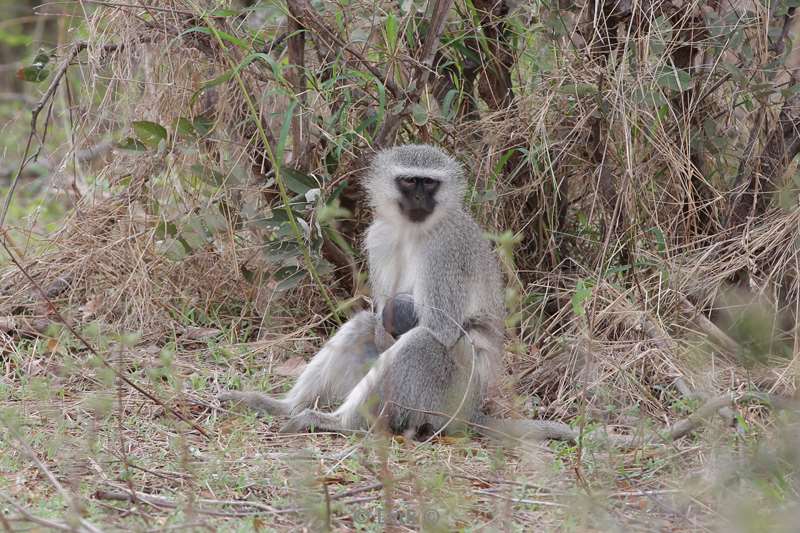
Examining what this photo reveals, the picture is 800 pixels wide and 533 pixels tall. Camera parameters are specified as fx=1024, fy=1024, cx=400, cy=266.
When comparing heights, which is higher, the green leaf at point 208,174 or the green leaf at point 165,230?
the green leaf at point 208,174

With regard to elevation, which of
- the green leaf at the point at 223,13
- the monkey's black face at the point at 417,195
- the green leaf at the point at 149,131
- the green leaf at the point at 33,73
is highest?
the green leaf at the point at 223,13

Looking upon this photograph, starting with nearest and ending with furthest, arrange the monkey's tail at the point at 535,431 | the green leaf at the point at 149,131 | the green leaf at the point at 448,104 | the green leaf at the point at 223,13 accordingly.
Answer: the monkey's tail at the point at 535,431, the green leaf at the point at 223,13, the green leaf at the point at 448,104, the green leaf at the point at 149,131

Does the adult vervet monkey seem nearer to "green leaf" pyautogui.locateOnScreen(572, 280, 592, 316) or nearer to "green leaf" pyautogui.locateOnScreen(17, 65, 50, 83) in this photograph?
"green leaf" pyautogui.locateOnScreen(572, 280, 592, 316)

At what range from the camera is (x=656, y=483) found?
13.0 ft

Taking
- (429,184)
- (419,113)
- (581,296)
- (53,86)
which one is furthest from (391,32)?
(53,86)

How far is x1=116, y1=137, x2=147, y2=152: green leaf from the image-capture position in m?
5.85

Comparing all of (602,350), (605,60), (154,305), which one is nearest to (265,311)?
(154,305)

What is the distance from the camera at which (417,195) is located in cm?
499

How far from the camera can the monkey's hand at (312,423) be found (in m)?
4.73

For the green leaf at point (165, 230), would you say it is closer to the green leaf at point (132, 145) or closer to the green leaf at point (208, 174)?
the green leaf at point (208, 174)

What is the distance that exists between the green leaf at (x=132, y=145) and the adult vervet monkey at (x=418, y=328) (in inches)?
56.3

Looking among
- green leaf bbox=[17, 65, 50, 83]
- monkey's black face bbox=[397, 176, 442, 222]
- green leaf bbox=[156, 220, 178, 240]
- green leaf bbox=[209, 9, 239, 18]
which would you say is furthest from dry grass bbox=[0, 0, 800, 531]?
monkey's black face bbox=[397, 176, 442, 222]

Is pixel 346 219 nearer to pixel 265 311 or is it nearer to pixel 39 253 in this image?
pixel 265 311

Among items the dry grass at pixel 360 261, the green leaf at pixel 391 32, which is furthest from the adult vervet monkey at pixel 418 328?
the green leaf at pixel 391 32
